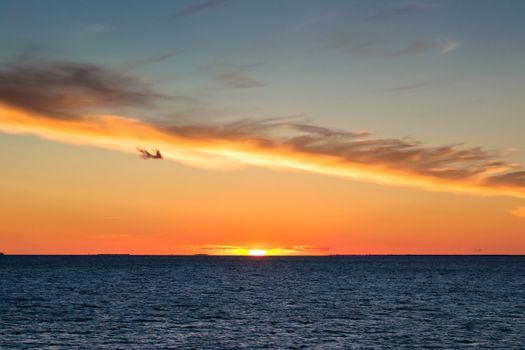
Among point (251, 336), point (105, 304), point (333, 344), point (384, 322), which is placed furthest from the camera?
point (105, 304)

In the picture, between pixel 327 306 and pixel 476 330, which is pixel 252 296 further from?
pixel 476 330

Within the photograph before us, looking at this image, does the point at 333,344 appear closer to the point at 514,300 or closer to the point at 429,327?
the point at 429,327

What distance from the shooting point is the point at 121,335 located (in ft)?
232

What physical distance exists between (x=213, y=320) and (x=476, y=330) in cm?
3472

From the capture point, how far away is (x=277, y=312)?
95.7 metres

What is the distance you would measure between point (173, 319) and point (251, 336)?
1777 cm

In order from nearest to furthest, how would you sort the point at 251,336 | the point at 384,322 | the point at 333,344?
the point at 333,344, the point at 251,336, the point at 384,322

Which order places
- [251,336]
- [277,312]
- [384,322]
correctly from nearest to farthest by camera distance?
[251,336]
[384,322]
[277,312]

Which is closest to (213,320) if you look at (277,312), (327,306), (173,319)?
(173,319)

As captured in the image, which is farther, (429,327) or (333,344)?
(429,327)

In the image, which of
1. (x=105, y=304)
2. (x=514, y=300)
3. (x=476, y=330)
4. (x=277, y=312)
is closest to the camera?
(x=476, y=330)

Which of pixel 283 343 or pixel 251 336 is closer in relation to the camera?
pixel 283 343

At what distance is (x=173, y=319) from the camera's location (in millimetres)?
85312

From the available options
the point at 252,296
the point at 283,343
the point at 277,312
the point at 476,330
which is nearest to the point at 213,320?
the point at 277,312
